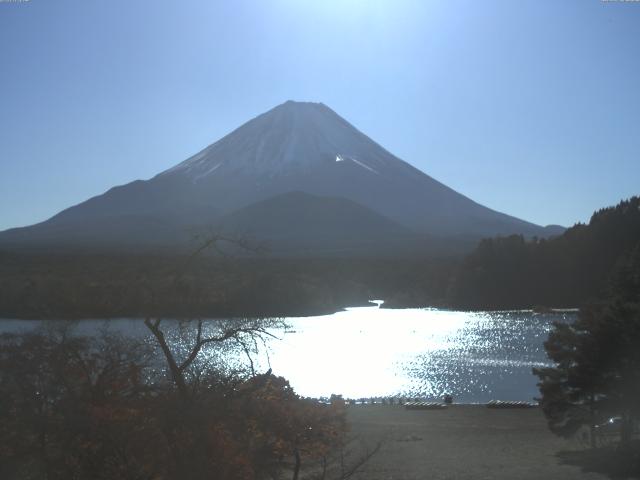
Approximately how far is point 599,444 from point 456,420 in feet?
15.2

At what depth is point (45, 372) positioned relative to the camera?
547 centimetres

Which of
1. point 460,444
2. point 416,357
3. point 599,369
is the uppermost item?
point 599,369

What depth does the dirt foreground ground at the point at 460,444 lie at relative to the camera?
10836 millimetres

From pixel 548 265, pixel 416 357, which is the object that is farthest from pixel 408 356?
pixel 548 265

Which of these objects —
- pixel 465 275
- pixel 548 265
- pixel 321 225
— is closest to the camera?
pixel 548 265

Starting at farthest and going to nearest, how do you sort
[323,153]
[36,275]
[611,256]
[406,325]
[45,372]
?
1. [323,153]
2. [611,256]
3. [406,325]
4. [36,275]
5. [45,372]

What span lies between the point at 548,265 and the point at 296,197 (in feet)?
153

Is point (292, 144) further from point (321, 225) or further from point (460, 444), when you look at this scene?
point (460, 444)

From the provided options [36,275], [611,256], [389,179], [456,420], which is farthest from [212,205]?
[456,420]

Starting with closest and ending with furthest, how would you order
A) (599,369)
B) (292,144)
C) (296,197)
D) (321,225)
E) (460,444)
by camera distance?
(599,369)
(460,444)
(321,225)
(296,197)
(292,144)

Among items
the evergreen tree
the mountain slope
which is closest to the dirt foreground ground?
the evergreen tree

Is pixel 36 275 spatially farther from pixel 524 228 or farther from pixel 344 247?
pixel 524 228

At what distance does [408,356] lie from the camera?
30406 millimetres

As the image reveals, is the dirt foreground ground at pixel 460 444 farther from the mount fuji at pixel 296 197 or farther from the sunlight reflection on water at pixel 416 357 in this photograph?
the mount fuji at pixel 296 197
